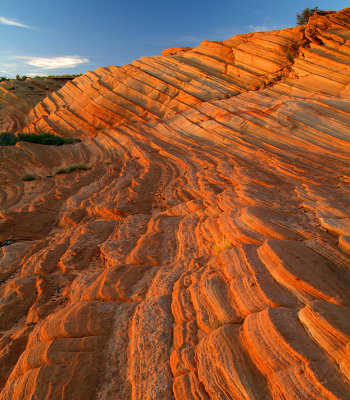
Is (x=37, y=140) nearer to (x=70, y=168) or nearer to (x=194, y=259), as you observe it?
(x=70, y=168)

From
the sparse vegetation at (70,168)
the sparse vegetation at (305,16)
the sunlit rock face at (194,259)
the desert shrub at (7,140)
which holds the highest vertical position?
the sparse vegetation at (305,16)

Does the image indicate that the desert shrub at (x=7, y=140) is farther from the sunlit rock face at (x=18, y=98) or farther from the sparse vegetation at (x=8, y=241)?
the sparse vegetation at (x=8, y=241)

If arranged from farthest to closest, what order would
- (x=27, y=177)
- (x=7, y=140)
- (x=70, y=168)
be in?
(x=7, y=140), (x=70, y=168), (x=27, y=177)

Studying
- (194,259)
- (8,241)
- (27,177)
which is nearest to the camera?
(194,259)

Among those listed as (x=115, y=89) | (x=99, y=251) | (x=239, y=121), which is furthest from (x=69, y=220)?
(x=115, y=89)

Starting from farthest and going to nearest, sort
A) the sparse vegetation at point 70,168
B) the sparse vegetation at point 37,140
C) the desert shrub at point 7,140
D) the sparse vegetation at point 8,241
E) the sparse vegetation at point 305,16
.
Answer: the sparse vegetation at point 305,16 → the desert shrub at point 7,140 → the sparse vegetation at point 37,140 → the sparse vegetation at point 70,168 → the sparse vegetation at point 8,241

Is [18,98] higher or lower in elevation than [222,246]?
lower

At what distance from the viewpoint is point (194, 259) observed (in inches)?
230

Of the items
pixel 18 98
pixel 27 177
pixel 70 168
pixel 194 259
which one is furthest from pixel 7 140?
pixel 194 259

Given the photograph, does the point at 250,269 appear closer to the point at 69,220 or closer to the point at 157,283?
the point at 157,283

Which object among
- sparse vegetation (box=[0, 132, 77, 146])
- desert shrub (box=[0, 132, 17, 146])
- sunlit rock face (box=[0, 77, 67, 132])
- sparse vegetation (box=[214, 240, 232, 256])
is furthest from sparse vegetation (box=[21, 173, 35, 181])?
sunlit rock face (box=[0, 77, 67, 132])

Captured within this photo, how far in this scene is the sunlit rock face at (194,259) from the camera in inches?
131

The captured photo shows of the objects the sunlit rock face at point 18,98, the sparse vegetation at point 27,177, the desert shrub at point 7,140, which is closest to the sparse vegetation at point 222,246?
the sparse vegetation at point 27,177

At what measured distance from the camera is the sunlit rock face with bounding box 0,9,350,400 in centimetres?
333
